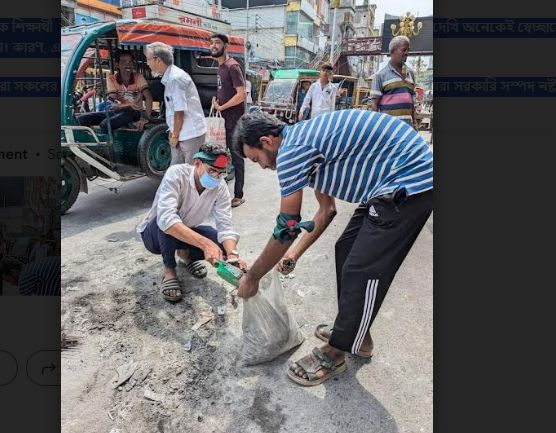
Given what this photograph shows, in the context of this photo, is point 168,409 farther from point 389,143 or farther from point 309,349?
point 389,143

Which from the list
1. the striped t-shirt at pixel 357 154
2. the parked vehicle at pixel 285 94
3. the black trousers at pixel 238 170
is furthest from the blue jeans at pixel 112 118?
the parked vehicle at pixel 285 94

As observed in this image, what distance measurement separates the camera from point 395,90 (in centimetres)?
343

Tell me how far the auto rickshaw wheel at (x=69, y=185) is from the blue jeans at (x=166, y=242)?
1.54m

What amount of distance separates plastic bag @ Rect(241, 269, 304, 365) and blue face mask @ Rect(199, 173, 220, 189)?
703mm

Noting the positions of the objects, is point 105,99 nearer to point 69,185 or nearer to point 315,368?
point 69,185

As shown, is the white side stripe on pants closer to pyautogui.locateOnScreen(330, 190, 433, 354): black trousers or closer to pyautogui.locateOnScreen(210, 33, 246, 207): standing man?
pyautogui.locateOnScreen(330, 190, 433, 354): black trousers

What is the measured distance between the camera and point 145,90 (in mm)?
4223

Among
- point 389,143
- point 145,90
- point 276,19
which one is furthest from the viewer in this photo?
point 276,19

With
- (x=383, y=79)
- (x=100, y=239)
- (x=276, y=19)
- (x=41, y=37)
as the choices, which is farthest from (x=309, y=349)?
(x=276, y=19)

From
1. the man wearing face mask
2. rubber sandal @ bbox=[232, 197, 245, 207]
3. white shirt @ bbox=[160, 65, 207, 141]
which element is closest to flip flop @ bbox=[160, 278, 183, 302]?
the man wearing face mask

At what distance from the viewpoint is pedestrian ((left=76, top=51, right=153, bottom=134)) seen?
415 centimetres

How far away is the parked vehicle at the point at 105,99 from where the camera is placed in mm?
3529
